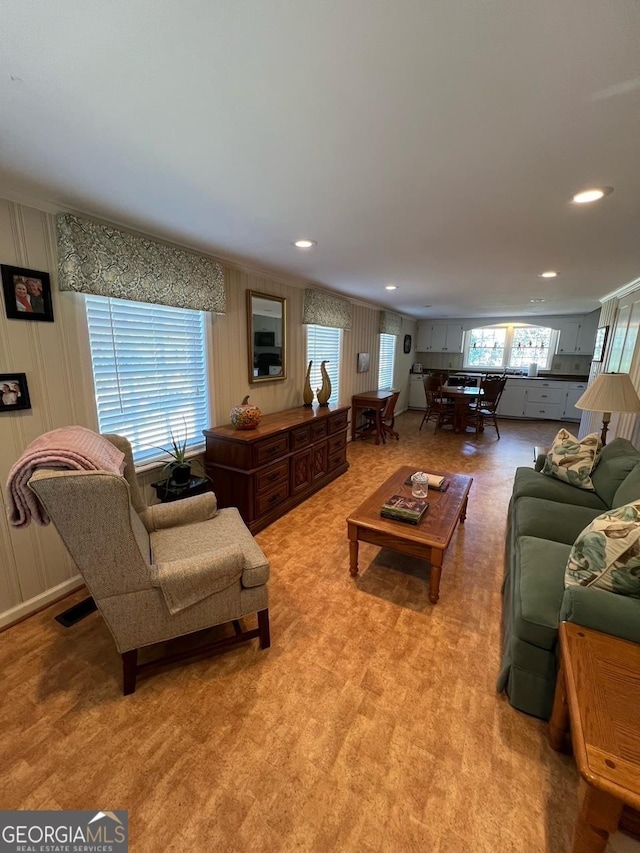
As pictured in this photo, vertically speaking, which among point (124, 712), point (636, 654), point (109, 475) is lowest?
point (124, 712)

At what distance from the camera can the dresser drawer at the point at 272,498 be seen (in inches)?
110

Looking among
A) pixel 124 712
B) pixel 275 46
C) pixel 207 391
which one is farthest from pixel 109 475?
pixel 207 391

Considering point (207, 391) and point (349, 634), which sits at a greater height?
point (207, 391)

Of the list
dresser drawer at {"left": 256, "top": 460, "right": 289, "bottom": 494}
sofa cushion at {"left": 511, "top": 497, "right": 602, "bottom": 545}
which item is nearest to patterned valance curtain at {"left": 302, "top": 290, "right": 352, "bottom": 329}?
dresser drawer at {"left": 256, "top": 460, "right": 289, "bottom": 494}

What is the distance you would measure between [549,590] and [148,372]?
8.69 ft

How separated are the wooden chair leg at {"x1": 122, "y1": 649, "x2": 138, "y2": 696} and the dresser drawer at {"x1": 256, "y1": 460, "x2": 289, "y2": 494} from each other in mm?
1400

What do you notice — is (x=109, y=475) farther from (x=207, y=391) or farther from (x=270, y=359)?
(x=270, y=359)

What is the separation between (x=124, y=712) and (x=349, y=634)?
1.04 meters

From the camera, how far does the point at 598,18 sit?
2.50ft

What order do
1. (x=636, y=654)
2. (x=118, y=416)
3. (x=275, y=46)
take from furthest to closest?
(x=118, y=416), (x=636, y=654), (x=275, y=46)

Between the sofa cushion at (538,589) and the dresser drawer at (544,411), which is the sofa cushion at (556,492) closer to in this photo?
the sofa cushion at (538,589)

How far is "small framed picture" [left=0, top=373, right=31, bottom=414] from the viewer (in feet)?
5.67

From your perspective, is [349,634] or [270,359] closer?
[349,634]

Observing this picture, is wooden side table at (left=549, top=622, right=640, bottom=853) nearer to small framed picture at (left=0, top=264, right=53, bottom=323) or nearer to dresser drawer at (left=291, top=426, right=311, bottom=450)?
dresser drawer at (left=291, top=426, right=311, bottom=450)
